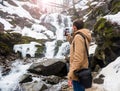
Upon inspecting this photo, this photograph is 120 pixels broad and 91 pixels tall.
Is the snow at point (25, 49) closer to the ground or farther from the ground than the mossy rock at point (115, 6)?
closer to the ground

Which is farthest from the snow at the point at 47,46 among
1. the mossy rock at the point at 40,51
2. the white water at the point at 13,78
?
the mossy rock at the point at 40,51

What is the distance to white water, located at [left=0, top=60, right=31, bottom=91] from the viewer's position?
16133 millimetres

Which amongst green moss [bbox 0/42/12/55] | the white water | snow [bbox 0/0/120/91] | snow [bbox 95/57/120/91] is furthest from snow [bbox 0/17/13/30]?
snow [bbox 95/57/120/91]

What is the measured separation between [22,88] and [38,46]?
49.9ft

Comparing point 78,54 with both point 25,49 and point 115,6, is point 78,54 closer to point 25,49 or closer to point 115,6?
point 115,6

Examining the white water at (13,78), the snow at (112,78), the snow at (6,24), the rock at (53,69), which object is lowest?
the white water at (13,78)

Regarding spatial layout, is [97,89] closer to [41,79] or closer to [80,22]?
[80,22]

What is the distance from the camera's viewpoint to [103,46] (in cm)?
1467

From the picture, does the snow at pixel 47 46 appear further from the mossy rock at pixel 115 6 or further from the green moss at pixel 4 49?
the mossy rock at pixel 115 6

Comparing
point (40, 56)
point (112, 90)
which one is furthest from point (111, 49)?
point (40, 56)

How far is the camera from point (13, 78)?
719 inches

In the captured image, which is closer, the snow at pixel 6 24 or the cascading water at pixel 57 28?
the cascading water at pixel 57 28

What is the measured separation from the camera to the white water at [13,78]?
16.1m

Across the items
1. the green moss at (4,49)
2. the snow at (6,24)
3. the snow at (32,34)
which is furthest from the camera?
the snow at (6,24)
